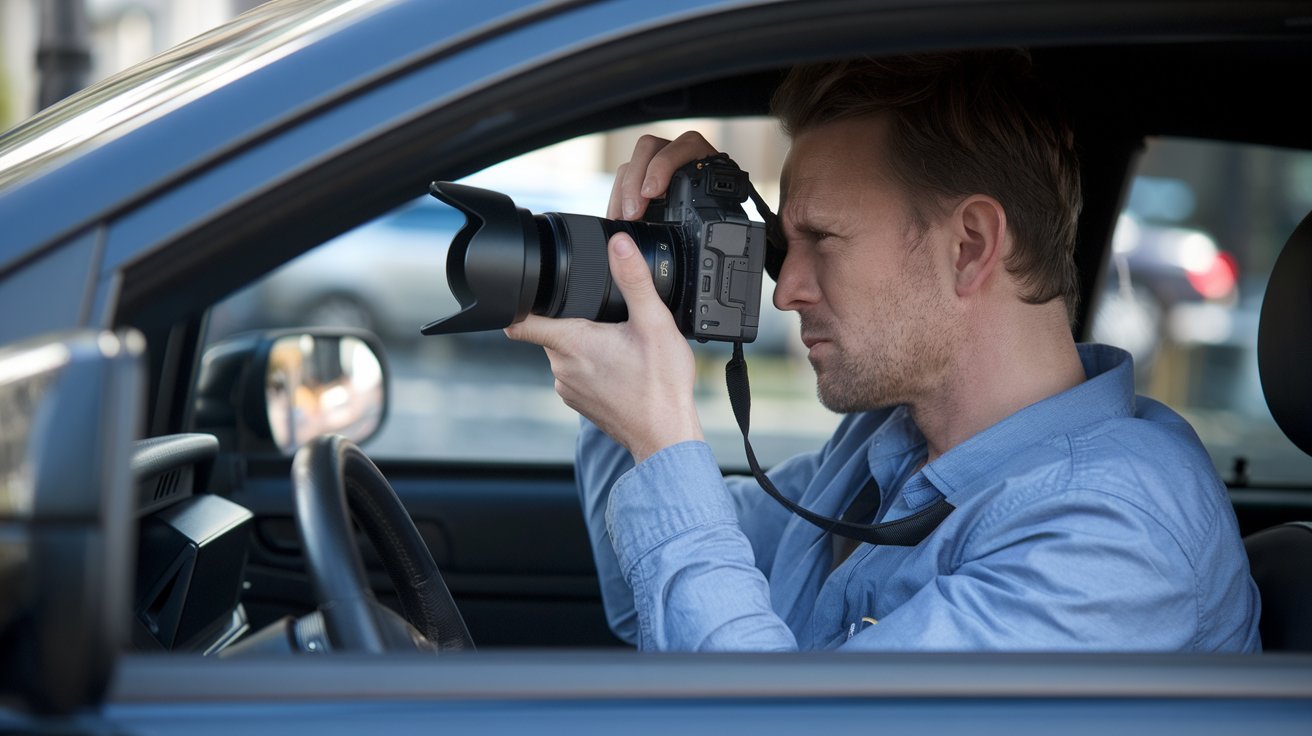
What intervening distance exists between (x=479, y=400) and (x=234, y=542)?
6.72 m

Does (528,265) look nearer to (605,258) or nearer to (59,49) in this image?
(605,258)

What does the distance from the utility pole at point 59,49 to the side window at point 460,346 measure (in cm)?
340

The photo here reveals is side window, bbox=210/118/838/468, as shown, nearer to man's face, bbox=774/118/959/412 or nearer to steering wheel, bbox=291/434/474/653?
man's face, bbox=774/118/959/412

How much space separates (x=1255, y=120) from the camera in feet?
6.86

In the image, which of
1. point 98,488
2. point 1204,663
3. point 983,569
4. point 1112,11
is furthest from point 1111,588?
point 98,488

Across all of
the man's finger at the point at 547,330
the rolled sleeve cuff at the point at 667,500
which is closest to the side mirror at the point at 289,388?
the man's finger at the point at 547,330

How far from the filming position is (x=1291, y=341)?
163cm

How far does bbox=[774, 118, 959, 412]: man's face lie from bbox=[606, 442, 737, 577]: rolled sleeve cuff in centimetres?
33

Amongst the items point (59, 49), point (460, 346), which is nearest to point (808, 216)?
point (59, 49)

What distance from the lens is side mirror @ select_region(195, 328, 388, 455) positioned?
7.48 ft

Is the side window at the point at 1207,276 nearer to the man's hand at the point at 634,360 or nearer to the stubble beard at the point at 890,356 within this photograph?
the stubble beard at the point at 890,356

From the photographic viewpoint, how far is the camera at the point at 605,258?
131 cm

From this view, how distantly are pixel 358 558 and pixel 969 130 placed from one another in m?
0.94

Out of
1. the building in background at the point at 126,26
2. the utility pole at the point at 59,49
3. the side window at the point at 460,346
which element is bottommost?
the side window at the point at 460,346
